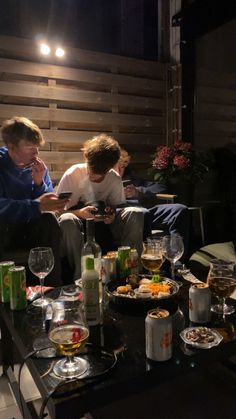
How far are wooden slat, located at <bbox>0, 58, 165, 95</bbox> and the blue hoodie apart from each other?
1.18 meters

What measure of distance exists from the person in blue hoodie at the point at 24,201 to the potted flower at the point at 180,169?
1236mm

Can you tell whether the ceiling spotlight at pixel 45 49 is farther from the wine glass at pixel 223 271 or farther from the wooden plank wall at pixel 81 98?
the wine glass at pixel 223 271

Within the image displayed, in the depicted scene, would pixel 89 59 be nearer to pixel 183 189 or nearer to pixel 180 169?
pixel 180 169

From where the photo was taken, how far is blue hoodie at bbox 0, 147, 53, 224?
2.05 m

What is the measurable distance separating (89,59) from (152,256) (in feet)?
8.40

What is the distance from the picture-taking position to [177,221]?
8.72 feet

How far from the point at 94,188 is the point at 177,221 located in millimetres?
665

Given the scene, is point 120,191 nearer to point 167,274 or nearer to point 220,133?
point 167,274

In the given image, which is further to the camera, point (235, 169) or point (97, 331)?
point (235, 169)

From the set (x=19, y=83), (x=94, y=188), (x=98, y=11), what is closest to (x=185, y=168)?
(x=94, y=188)

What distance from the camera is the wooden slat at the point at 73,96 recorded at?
3.09 metres

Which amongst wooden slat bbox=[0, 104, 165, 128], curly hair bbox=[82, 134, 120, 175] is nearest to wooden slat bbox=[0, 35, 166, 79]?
wooden slat bbox=[0, 104, 165, 128]

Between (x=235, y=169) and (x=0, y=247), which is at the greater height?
(x=235, y=169)

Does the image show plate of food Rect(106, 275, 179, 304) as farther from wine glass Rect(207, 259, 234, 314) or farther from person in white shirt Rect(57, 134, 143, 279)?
person in white shirt Rect(57, 134, 143, 279)
